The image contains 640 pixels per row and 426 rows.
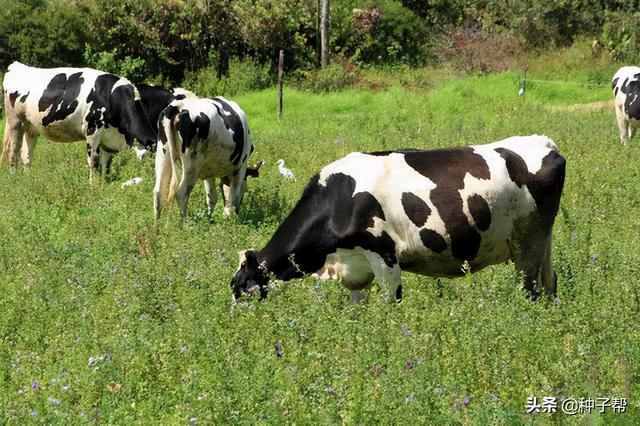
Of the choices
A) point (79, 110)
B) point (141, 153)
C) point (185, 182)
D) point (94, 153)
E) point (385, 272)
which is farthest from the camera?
point (79, 110)

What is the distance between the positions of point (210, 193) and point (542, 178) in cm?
583

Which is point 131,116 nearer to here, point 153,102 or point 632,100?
point 153,102

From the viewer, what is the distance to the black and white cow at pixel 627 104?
59.5ft

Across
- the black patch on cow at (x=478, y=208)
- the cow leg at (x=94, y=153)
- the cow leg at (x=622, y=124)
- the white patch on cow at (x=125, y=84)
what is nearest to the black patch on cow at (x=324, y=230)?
the black patch on cow at (x=478, y=208)

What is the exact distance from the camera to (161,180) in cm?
1167

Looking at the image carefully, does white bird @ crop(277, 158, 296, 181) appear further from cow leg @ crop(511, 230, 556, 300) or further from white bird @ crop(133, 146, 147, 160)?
cow leg @ crop(511, 230, 556, 300)

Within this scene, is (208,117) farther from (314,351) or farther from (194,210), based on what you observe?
(314,351)

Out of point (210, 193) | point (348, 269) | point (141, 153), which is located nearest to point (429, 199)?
point (348, 269)

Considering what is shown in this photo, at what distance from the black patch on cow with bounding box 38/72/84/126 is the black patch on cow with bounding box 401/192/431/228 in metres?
9.30

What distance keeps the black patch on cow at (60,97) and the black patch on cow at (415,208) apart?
930 centimetres

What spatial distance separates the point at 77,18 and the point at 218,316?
23.3 metres

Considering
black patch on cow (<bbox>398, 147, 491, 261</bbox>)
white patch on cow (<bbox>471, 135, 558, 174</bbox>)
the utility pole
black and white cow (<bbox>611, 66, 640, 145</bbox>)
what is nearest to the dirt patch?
black and white cow (<bbox>611, 66, 640, 145</bbox>)

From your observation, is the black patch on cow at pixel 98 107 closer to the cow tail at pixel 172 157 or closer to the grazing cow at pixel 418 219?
the cow tail at pixel 172 157

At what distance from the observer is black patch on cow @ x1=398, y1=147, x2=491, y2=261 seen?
25.5 ft
